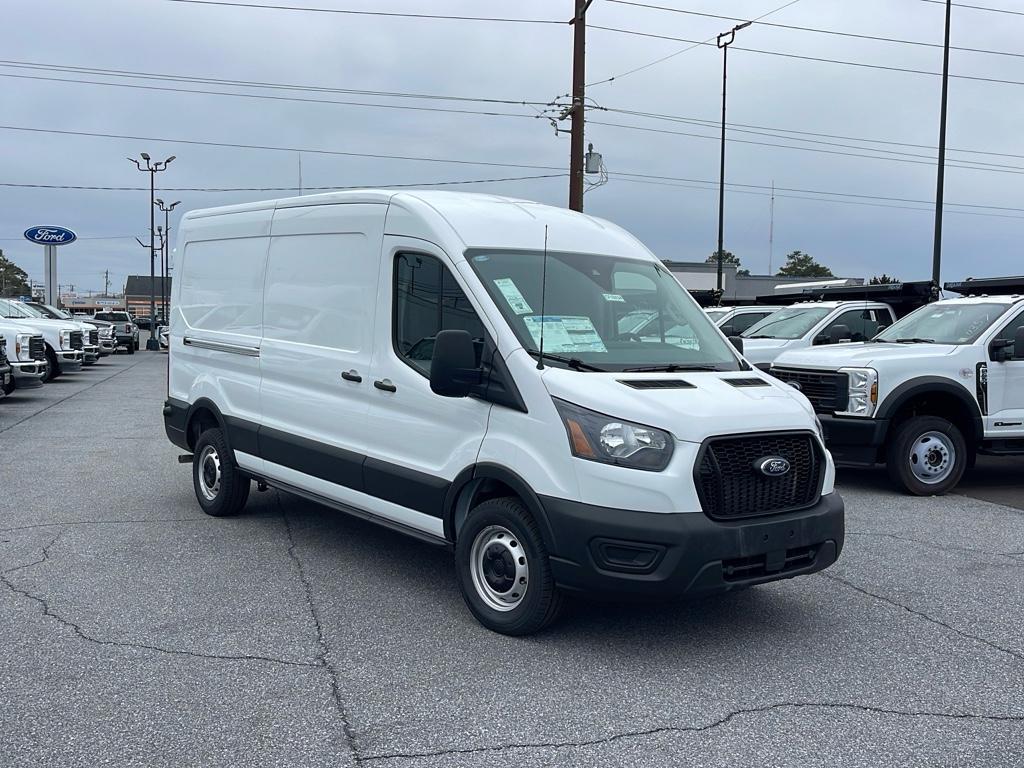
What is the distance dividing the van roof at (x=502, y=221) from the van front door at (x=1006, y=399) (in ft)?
16.2

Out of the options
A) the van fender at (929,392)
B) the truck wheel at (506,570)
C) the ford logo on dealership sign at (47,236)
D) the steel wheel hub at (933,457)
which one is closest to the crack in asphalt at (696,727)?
the truck wheel at (506,570)

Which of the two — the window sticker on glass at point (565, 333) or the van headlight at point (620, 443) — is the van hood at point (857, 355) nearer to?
the window sticker on glass at point (565, 333)

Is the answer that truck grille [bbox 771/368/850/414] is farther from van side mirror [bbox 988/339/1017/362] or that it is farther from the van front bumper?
the van front bumper

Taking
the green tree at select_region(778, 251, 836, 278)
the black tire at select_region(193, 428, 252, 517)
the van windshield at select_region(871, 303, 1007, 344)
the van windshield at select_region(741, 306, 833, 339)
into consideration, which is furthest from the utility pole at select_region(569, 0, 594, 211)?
the green tree at select_region(778, 251, 836, 278)

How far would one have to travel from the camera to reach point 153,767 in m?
3.70

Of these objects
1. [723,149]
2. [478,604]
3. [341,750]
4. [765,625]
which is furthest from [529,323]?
[723,149]

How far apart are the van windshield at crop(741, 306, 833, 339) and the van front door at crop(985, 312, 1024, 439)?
4682 millimetres

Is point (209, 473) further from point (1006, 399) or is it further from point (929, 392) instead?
point (1006, 399)

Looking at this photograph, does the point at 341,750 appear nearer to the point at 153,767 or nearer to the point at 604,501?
the point at 153,767

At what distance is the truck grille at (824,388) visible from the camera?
959 cm

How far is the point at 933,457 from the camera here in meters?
9.65

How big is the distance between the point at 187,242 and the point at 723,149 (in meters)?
29.3

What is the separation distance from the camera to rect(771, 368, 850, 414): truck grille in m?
9.59

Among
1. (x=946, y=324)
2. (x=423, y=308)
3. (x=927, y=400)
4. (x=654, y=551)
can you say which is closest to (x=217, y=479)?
(x=423, y=308)
